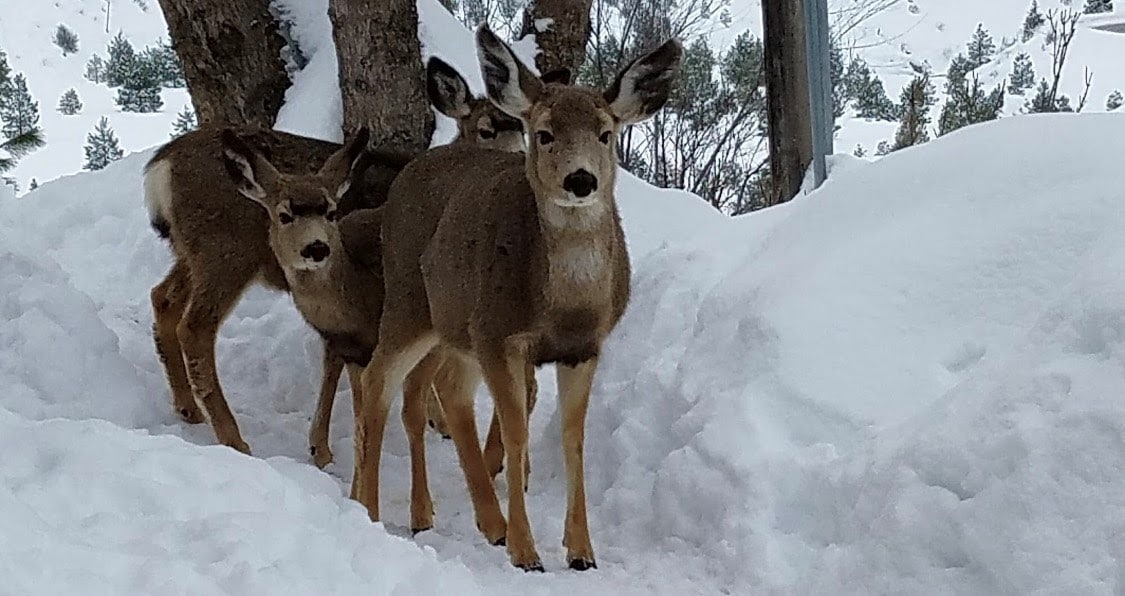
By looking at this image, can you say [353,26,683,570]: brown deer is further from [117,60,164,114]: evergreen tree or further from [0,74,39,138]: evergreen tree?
[117,60,164,114]: evergreen tree

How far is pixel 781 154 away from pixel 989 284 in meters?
3.64

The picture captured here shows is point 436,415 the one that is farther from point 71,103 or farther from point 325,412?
point 71,103

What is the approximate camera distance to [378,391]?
488 cm

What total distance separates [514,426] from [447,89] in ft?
7.52

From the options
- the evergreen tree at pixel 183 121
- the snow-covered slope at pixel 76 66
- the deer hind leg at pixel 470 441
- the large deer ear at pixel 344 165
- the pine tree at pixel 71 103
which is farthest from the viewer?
the pine tree at pixel 71 103

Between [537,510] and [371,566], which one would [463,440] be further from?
[371,566]

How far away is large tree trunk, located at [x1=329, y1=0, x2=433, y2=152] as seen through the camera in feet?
21.7

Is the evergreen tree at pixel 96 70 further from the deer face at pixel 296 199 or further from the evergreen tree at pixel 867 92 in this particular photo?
the evergreen tree at pixel 867 92

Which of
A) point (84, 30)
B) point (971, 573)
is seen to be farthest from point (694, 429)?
point (84, 30)

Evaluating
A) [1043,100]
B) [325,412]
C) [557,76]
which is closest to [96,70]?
[557,76]

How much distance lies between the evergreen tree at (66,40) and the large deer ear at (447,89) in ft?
Answer: 14.4

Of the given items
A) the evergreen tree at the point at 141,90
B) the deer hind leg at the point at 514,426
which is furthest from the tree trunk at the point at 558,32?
the deer hind leg at the point at 514,426

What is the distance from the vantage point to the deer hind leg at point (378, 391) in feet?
15.9

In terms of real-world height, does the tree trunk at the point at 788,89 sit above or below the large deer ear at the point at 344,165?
below
